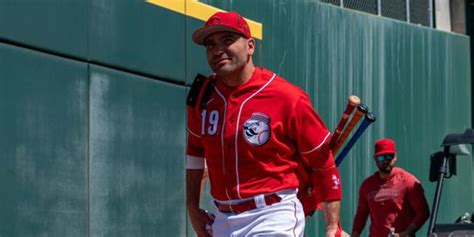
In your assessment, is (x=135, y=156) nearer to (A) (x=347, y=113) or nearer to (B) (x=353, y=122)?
(B) (x=353, y=122)

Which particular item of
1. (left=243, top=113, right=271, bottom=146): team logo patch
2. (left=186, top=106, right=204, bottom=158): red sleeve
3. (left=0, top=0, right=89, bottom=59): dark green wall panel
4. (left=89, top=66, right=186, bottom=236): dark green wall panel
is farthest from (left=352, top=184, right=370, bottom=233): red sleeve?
(left=243, top=113, right=271, bottom=146): team logo patch

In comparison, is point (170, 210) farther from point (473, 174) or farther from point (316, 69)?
point (473, 174)

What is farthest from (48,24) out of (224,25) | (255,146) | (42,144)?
(255,146)

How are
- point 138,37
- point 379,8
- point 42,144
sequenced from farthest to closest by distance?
point 379,8 → point 138,37 → point 42,144

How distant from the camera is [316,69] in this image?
1420cm

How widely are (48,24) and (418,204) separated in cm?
490

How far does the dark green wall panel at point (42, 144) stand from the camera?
888 centimetres

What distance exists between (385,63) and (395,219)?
3688 millimetres

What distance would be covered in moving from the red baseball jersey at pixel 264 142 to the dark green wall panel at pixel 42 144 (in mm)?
3085

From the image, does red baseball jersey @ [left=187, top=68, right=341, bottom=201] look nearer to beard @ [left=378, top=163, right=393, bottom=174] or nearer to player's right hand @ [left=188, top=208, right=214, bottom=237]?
player's right hand @ [left=188, top=208, right=214, bottom=237]

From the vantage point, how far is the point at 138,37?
10.7 m

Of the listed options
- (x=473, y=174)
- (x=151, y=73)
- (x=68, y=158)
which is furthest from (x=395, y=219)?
(x=473, y=174)

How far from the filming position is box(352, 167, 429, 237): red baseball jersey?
12484mm

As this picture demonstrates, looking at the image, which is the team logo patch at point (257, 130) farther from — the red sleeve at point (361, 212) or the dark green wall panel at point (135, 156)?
the red sleeve at point (361, 212)
